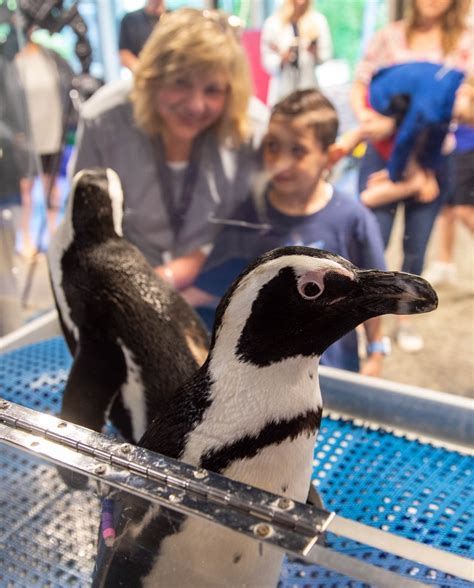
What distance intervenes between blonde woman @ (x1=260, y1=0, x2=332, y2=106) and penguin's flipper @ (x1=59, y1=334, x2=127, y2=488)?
861 mm

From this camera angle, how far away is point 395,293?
1.75ft

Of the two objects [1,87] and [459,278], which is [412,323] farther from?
[1,87]

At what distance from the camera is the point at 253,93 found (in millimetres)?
1440

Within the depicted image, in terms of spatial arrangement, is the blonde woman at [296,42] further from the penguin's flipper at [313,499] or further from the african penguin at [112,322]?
the penguin's flipper at [313,499]

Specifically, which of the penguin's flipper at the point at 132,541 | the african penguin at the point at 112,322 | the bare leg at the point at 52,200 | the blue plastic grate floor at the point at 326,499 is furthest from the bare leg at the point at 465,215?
the bare leg at the point at 52,200

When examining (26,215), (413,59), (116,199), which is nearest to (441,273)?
(413,59)

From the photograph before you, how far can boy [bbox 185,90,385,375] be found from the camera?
4.50 ft

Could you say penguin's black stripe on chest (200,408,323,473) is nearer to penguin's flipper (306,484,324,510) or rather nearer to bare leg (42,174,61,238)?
penguin's flipper (306,484,324,510)

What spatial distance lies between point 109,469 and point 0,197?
149 centimetres

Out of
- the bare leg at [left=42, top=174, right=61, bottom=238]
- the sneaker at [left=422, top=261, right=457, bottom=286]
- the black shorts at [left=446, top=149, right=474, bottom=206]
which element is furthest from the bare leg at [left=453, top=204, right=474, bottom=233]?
the bare leg at [left=42, top=174, right=61, bottom=238]

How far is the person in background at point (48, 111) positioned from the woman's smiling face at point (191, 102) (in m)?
0.77

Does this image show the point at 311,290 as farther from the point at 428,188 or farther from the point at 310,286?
the point at 428,188

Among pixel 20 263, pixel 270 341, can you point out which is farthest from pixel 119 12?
pixel 270 341

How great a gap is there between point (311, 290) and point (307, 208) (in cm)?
91
